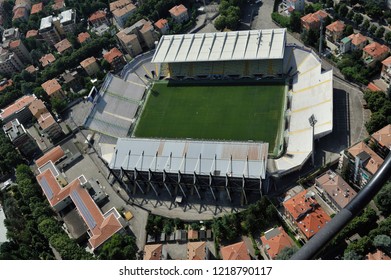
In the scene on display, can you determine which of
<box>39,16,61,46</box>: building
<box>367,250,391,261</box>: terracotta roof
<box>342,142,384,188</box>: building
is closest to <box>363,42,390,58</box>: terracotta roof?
<box>342,142,384,188</box>: building

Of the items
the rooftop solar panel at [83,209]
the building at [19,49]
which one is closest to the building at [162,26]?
the building at [19,49]

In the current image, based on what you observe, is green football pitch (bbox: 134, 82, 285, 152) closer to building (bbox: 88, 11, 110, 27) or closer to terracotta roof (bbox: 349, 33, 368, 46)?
terracotta roof (bbox: 349, 33, 368, 46)

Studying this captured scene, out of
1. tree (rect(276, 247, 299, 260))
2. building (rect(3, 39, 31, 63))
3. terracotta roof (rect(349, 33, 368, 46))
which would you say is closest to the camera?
tree (rect(276, 247, 299, 260))

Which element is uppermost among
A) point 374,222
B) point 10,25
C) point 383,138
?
point 10,25

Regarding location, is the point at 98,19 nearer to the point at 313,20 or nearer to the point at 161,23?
the point at 161,23

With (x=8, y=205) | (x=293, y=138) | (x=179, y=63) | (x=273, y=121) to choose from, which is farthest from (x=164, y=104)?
(x=8, y=205)

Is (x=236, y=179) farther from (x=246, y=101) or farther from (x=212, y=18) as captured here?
(x=212, y=18)
